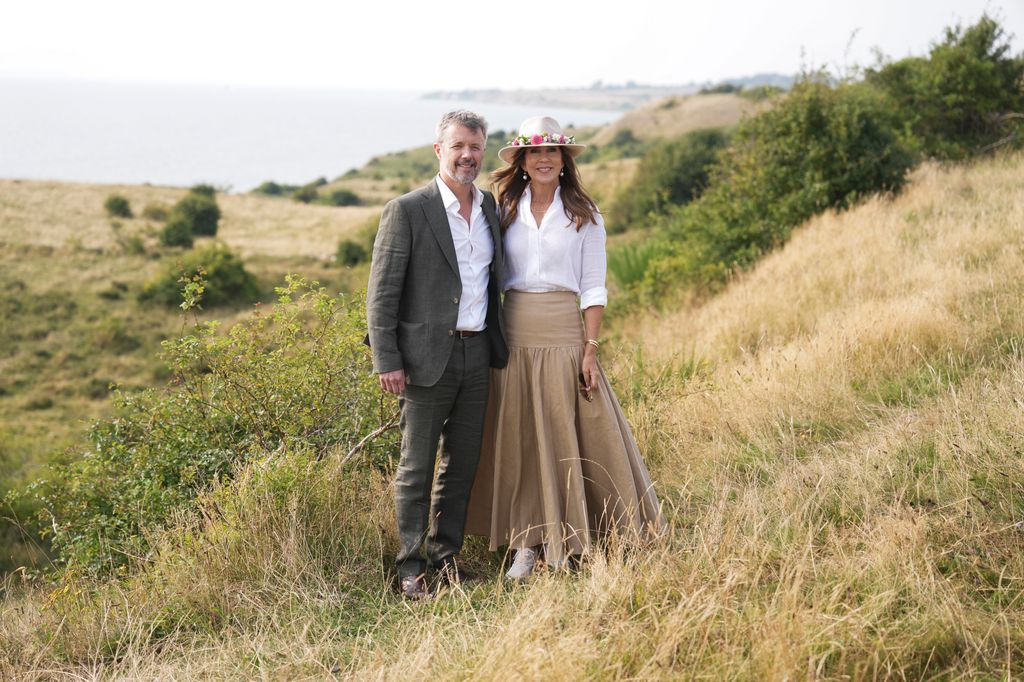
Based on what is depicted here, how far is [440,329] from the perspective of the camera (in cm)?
383

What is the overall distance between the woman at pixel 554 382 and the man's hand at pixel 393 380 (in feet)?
1.74

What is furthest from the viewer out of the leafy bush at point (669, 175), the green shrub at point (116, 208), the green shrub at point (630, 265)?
the green shrub at point (116, 208)

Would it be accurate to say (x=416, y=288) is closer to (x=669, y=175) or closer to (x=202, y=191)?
(x=669, y=175)

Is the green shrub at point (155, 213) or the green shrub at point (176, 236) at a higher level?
the green shrub at point (155, 213)

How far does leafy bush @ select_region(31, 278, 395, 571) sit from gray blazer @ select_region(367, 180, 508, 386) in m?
→ 1.80

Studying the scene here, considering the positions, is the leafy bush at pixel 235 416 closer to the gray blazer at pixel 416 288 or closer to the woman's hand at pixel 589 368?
the gray blazer at pixel 416 288

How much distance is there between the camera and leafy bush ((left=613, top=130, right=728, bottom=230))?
1283 inches

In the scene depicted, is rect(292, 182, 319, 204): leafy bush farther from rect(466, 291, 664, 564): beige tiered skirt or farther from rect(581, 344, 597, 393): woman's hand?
rect(581, 344, 597, 393): woman's hand

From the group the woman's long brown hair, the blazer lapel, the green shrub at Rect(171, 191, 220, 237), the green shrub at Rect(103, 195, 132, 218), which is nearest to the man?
the blazer lapel

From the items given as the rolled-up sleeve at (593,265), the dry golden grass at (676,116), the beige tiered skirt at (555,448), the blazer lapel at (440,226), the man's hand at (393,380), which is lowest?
the beige tiered skirt at (555,448)

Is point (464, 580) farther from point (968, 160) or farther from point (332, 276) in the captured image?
point (332, 276)

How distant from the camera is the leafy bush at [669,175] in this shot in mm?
32594

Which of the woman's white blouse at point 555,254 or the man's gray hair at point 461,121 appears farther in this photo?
the woman's white blouse at point 555,254

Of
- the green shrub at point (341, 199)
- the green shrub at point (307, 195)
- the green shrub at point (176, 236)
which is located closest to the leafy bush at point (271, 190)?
the green shrub at point (307, 195)
